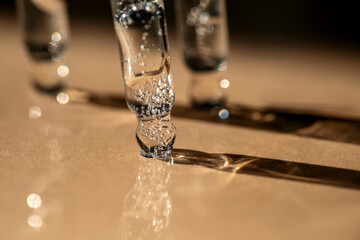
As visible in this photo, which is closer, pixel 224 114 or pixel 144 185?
pixel 144 185

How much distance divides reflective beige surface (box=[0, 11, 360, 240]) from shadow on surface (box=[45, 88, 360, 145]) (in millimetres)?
32

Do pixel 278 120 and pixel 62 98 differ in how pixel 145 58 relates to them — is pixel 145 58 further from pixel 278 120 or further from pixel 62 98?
pixel 62 98

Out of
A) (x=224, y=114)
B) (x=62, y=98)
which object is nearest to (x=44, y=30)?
(x=62, y=98)

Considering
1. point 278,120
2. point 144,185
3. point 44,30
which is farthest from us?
point 44,30

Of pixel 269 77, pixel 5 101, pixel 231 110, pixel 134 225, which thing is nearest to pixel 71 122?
pixel 5 101

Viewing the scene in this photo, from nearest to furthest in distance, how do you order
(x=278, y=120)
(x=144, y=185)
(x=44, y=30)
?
(x=144, y=185), (x=278, y=120), (x=44, y=30)

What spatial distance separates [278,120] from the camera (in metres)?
1.11

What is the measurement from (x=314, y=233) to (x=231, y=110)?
0.52 metres

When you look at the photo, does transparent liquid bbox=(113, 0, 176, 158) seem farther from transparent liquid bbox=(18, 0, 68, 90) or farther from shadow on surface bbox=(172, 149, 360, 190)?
transparent liquid bbox=(18, 0, 68, 90)

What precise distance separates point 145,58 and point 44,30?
47 centimetres

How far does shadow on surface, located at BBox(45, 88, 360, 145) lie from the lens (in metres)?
1.03

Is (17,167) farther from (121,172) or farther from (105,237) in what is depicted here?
(105,237)

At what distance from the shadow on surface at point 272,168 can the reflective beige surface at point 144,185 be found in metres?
0.02

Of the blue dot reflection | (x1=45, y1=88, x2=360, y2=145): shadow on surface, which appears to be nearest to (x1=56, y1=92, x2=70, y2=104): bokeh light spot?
(x1=45, y1=88, x2=360, y2=145): shadow on surface
